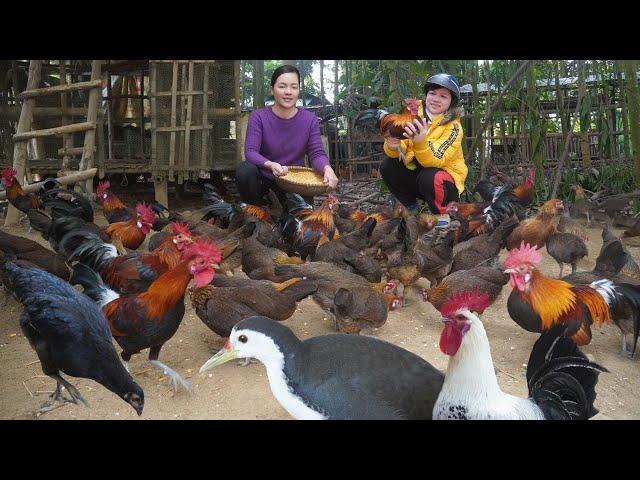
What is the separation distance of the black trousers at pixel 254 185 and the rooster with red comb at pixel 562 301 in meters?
3.07

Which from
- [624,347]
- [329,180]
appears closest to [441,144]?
[329,180]

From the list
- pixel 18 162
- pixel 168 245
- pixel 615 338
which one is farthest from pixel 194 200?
pixel 615 338

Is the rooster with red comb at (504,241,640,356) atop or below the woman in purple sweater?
below

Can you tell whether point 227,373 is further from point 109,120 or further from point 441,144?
point 109,120

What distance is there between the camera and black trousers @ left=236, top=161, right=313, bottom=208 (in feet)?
19.3

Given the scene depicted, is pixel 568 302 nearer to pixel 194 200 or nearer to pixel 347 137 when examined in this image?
pixel 194 200

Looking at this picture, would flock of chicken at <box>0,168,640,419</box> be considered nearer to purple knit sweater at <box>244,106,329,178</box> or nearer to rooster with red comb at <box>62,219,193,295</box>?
rooster with red comb at <box>62,219,193,295</box>

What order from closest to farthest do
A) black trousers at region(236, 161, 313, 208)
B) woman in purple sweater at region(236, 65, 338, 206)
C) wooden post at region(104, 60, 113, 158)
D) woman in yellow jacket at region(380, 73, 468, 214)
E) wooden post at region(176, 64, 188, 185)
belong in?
woman in yellow jacket at region(380, 73, 468, 214), woman in purple sweater at region(236, 65, 338, 206), black trousers at region(236, 161, 313, 208), wooden post at region(176, 64, 188, 185), wooden post at region(104, 60, 113, 158)

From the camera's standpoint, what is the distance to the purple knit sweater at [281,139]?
5754 millimetres

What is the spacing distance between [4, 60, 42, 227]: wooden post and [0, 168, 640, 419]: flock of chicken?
0.73 m

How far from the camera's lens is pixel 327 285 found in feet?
14.0

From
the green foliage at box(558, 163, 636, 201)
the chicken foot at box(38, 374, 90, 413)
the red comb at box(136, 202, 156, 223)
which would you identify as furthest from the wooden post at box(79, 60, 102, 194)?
the green foliage at box(558, 163, 636, 201)

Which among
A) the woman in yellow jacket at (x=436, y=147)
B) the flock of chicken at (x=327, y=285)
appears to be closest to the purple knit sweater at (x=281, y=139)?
the flock of chicken at (x=327, y=285)

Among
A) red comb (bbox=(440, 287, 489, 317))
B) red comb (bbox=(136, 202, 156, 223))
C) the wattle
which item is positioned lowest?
the wattle
